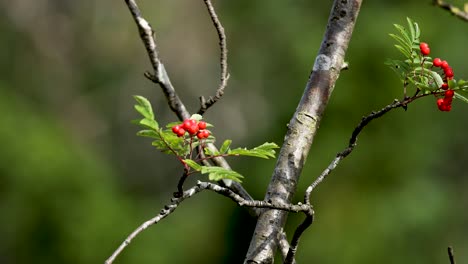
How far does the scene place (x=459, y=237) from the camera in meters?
10.5

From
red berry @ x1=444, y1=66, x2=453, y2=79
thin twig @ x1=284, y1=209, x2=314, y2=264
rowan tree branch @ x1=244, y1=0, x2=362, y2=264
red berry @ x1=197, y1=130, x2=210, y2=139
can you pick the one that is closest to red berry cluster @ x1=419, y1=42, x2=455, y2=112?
red berry @ x1=444, y1=66, x2=453, y2=79

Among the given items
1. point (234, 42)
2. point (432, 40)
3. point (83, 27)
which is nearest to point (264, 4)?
point (234, 42)

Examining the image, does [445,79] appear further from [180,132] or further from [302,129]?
[180,132]

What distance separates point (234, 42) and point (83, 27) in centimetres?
405

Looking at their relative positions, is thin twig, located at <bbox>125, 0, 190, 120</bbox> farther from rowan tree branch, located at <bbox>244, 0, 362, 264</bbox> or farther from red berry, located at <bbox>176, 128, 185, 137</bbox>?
rowan tree branch, located at <bbox>244, 0, 362, 264</bbox>

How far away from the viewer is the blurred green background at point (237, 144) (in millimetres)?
8391

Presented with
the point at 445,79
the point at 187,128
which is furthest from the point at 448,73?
the point at 187,128

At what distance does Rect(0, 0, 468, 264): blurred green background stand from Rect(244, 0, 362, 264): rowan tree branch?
4.88m

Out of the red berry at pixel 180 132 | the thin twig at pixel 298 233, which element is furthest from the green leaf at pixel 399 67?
the red berry at pixel 180 132

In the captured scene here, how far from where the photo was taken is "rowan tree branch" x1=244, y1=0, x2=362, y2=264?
8.23ft

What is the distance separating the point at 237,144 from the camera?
535 inches

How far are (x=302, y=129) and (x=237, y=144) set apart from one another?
10.9 meters

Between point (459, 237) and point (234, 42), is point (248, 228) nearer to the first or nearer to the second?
point (459, 237)

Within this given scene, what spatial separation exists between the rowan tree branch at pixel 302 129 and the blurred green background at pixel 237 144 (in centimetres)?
488
